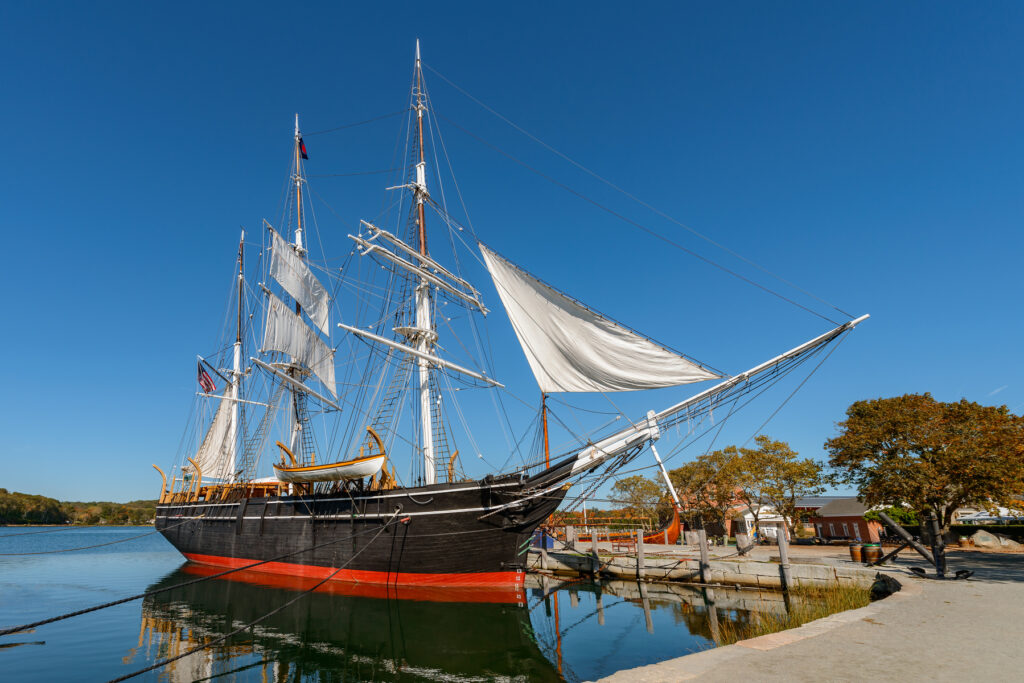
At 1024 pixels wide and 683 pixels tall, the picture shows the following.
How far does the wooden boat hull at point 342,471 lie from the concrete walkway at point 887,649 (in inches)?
522

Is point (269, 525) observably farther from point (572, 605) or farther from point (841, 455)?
point (841, 455)

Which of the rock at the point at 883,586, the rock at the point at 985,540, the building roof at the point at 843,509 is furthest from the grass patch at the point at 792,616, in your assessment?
the building roof at the point at 843,509

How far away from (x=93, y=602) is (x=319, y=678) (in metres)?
14.2

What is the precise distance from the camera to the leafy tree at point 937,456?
1545cm

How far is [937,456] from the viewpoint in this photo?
16.6m

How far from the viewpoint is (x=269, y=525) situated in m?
23.0

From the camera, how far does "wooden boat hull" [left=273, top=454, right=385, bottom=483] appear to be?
1764 centimetres

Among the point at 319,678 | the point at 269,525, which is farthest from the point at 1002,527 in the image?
the point at 269,525

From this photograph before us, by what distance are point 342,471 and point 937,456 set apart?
20.4 m

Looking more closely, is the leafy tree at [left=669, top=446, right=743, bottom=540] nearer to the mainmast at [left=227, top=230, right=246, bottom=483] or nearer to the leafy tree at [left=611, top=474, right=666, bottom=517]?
the leafy tree at [left=611, top=474, right=666, bottom=517]

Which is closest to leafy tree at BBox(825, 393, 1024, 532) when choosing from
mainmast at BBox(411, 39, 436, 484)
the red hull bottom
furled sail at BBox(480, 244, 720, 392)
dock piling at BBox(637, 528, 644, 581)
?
dock piling at BBox(637, 528, 644, 581)

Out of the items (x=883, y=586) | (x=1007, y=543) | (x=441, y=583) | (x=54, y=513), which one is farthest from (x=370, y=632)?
(x=54, y=513)

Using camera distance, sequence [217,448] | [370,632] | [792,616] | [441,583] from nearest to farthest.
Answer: [792,616] < [370,632] < [441,583] < [217,448]

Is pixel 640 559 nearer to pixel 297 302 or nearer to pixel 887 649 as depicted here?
pixel 887 649
